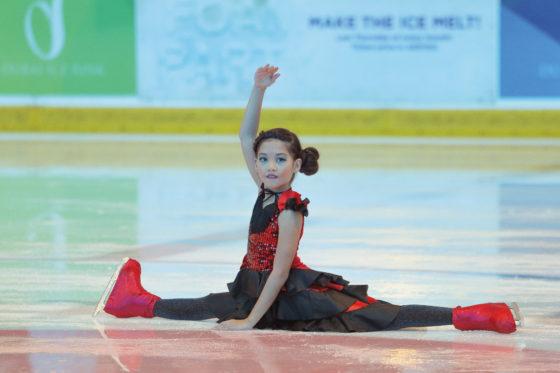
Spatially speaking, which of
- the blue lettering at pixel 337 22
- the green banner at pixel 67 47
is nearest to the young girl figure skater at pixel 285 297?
the blue lettering at pixel 337 22

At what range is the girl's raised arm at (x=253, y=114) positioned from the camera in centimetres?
338

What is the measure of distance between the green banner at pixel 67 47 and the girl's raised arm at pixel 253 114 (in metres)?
11.4

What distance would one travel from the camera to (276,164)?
10.5 feet

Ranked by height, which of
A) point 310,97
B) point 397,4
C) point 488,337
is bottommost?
point 488,337

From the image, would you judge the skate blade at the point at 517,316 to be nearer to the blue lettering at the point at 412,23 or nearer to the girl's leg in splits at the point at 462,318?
the girl's leg in splits at the point at 462,318

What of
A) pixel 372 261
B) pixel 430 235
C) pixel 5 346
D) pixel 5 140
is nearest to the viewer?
pixel 5 346

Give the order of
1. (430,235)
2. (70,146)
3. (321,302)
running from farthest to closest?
(70,146) < (430,235) < (321,302)

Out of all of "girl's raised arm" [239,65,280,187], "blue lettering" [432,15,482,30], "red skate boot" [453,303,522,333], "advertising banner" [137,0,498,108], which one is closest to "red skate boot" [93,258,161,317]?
"girl's raised arm" [239,65,280,187]

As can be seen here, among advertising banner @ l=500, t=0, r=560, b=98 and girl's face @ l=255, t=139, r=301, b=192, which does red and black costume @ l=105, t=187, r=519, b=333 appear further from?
advertising banner @ l=500, t=0, r=560, b=98

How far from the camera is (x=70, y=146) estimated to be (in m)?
12.1

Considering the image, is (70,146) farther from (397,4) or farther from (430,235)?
(430,235)

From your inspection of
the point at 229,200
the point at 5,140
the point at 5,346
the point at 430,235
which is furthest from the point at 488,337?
the point at 5,140

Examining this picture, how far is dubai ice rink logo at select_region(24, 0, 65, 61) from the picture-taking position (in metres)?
14.7

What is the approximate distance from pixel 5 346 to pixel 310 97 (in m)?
11.6
